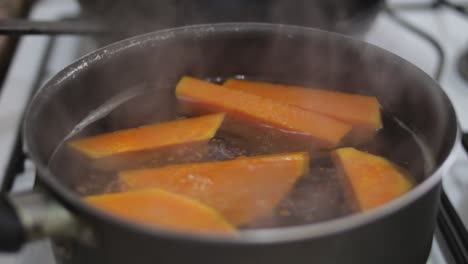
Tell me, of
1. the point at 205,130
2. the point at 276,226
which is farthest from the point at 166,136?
the point at 276,226

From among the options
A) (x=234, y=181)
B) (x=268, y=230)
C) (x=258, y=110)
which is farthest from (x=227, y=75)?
(x=268, y=230)

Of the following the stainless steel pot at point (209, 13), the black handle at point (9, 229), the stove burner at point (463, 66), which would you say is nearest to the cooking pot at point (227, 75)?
the black handle at point (9, 229)

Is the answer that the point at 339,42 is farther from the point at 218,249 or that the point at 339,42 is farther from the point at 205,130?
the point at 218,249

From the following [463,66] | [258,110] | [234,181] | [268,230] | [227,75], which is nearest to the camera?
[268,230]

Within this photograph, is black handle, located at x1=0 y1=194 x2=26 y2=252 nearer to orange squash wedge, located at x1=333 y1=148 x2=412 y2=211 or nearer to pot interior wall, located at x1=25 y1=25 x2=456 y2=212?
pot interior wall, located at x1=25 y1=25 x2=456 y2=212

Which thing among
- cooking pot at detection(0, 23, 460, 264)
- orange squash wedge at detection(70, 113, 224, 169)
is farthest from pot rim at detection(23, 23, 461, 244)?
orange squash wedge at detection(70, 113, 224, 169)

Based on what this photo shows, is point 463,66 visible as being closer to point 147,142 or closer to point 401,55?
point 401,55
